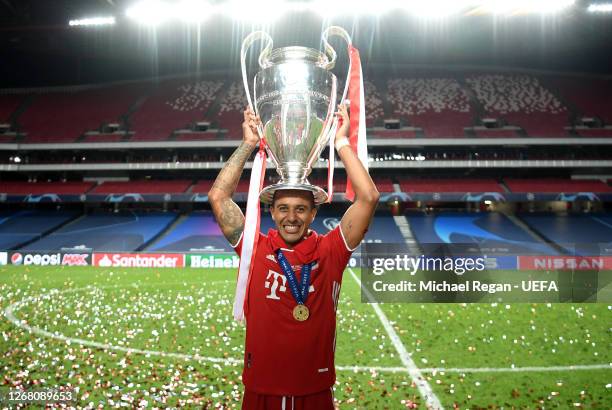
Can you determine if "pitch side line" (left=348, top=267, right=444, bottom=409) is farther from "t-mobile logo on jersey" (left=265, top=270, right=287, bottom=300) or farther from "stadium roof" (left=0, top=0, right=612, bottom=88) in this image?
"stadium roof" (left=0, top=0, right=612, bottom=88)

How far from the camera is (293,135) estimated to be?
2.71m

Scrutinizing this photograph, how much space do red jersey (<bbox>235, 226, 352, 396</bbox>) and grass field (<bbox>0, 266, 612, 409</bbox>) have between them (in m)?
3.11

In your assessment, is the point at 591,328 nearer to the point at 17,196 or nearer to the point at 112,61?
the point at 17,196

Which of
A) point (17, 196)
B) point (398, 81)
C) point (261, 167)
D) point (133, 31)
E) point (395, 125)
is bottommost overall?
point (261, 167)

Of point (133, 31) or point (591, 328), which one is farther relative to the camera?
point (133, 31)

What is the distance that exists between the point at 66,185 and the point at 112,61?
1093cm

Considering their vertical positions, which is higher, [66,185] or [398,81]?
[398,81]

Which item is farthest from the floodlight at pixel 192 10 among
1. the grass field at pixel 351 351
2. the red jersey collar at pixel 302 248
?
the red jersey collar at pixel 302 248

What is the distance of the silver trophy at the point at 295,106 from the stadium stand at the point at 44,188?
1347 inches

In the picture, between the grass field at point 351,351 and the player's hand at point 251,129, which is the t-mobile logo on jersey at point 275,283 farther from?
the grass field at point 351,351

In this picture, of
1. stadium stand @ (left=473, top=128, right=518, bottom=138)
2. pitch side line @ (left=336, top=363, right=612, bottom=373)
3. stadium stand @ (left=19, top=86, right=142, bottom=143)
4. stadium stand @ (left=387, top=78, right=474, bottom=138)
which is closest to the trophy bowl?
pitch side line @ (left=336, top=363, right=612, bottom=373)

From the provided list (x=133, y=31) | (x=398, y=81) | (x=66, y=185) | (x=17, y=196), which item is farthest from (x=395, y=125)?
(x=17, y=196)

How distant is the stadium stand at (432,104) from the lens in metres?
33.3

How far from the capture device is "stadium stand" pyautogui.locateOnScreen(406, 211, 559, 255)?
25109 millimetres
